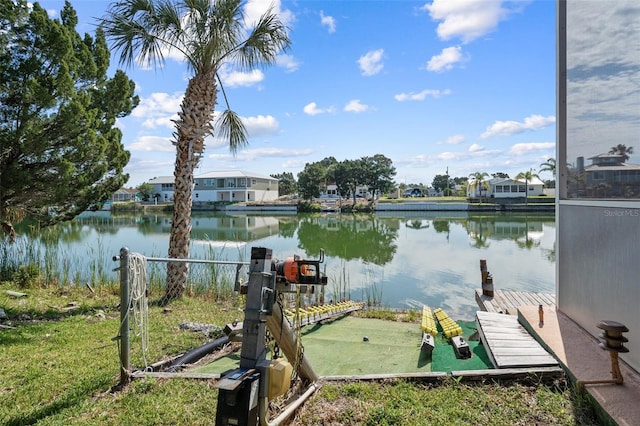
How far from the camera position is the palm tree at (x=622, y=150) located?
3.30m

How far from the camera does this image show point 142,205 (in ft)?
155

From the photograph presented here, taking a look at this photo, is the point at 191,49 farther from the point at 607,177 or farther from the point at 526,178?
the point at 526,178

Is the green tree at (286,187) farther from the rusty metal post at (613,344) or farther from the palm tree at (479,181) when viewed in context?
the rusty metal post at (613,344)

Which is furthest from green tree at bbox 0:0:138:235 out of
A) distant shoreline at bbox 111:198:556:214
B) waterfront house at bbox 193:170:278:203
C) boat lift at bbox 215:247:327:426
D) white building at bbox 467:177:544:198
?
white building at bbox 467:177:544:198

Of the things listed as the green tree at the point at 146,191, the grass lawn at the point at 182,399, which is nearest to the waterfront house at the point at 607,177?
the grass lawn at the point at 182,399

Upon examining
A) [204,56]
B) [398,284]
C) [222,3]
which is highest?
[222,3]

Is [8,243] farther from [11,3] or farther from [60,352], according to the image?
[60,352]

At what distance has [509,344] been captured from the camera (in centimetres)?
383

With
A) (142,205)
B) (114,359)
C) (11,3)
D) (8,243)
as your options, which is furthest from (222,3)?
(142,205)

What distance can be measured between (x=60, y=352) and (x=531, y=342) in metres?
4.97

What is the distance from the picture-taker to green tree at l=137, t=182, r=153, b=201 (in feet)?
178

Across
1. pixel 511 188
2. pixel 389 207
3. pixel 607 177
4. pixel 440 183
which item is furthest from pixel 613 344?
pixel 440 183

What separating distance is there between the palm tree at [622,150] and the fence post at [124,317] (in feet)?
14.5

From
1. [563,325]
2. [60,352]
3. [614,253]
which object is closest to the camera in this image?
[614,253]
